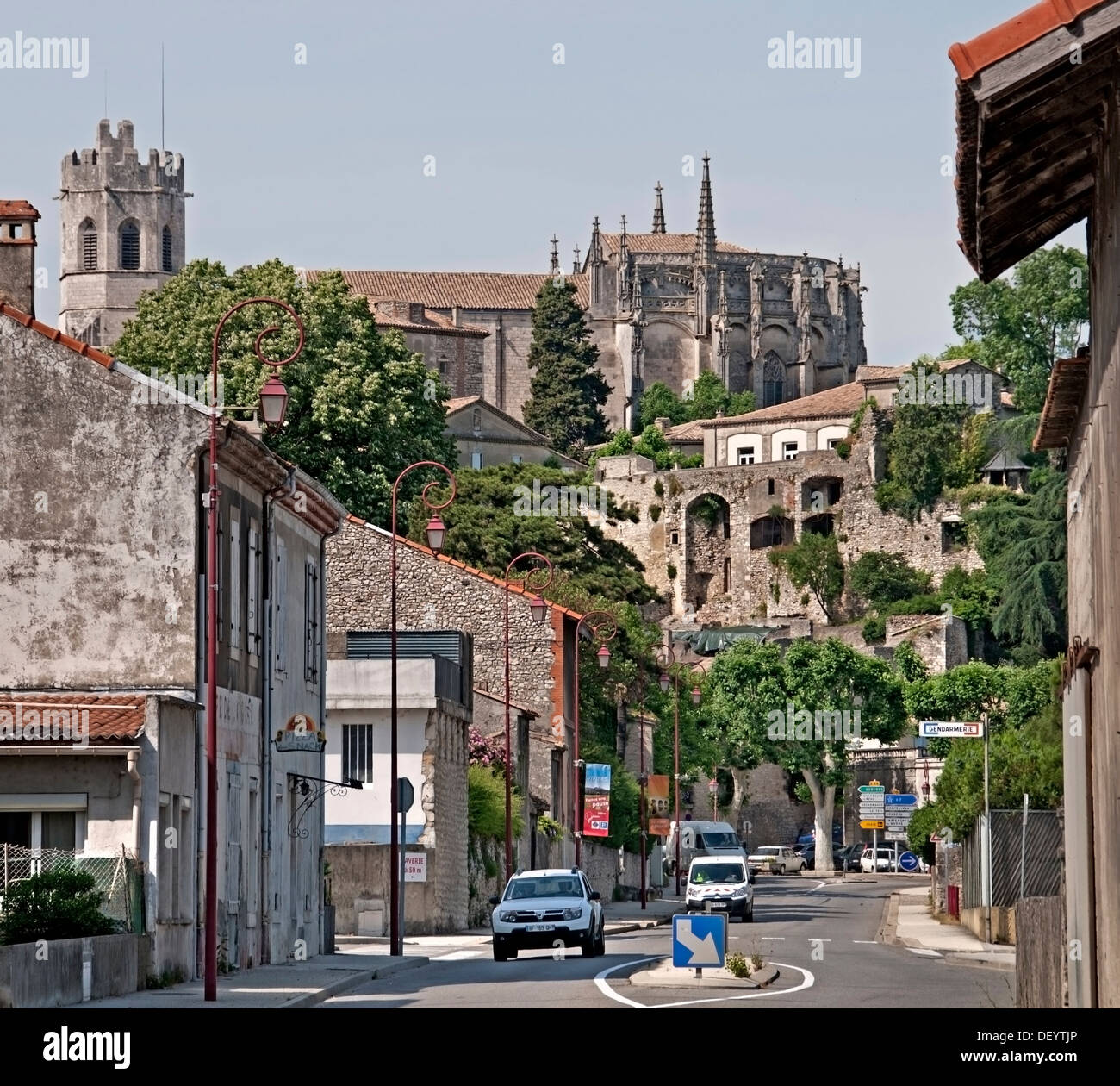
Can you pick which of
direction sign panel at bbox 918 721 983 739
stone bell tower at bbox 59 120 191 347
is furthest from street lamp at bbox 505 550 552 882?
stone bell tower at bbox 59 120 191 347

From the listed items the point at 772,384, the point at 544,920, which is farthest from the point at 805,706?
the point at 544,920

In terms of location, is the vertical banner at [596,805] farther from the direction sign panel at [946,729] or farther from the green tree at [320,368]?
the direction sign panel at [946,729]

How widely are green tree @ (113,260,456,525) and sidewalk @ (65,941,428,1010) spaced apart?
3665 cm

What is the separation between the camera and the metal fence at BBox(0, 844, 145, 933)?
25750 mm

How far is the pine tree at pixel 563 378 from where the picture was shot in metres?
166

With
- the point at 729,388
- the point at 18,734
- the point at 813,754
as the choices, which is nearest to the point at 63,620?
the point at 18,734

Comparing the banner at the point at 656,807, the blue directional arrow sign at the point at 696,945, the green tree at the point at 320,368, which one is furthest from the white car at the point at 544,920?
the green tree at the point at 320,368

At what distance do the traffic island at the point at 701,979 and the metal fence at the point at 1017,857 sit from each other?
27.6 ft

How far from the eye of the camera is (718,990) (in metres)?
26.3

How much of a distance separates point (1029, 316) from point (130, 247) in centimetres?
6900

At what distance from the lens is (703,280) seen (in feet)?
604
